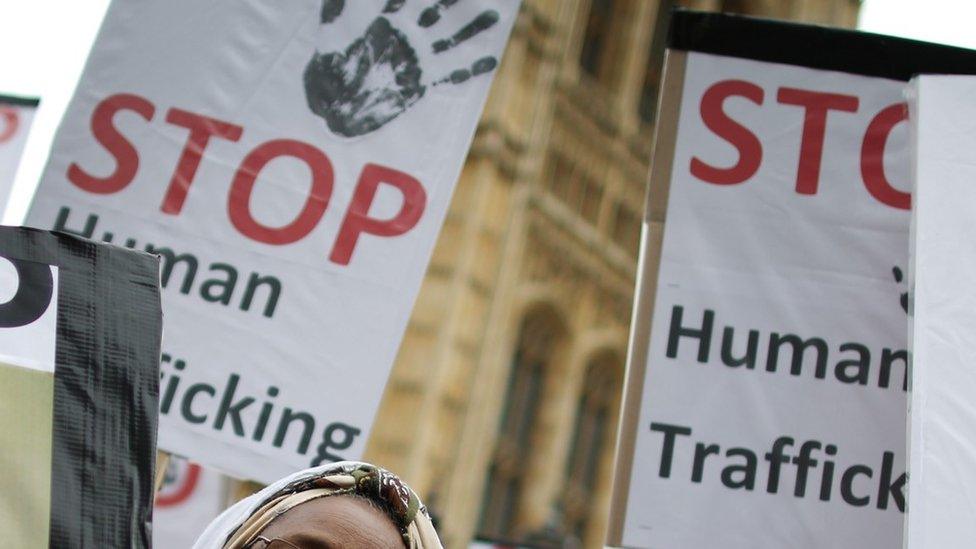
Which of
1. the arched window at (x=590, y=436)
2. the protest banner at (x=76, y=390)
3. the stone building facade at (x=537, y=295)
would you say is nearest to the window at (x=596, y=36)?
the stone building facade at (x=537, y=295)

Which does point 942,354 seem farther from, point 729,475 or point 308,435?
point 308,435

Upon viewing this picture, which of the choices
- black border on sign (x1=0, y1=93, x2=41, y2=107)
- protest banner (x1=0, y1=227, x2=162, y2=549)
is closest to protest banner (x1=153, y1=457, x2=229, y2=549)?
black border on sign (x1=0, y1=93, x2=41, y2=107)

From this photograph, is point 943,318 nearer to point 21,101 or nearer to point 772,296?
point 772,296

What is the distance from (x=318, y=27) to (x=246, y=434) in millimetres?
1007

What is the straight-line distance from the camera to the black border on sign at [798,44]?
3.24 meters

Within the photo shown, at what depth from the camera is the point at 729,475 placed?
291 centimetres

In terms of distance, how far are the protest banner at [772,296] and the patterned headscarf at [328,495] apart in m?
1.31

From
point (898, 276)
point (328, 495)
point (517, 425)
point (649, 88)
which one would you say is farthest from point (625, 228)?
point (328, 495)

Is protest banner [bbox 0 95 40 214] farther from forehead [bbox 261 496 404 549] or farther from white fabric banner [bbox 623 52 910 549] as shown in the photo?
forehead [bbox 261 496 404 549]

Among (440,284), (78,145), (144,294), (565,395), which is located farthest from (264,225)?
(565,395)

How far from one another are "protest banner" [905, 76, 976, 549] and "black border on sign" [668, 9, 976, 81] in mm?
662

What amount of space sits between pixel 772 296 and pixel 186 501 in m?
4.66

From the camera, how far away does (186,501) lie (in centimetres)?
714

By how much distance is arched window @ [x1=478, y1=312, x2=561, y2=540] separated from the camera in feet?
73.8
